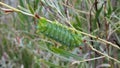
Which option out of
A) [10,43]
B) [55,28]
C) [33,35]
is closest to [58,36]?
[55,28]

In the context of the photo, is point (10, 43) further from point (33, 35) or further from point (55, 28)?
point (55, 28)

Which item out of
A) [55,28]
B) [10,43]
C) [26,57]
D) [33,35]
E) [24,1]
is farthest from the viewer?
[10,43]

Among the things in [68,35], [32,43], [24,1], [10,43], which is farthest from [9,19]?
[68,35]

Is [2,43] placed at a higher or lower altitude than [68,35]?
higher

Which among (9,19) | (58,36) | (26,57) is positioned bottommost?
(58,36)

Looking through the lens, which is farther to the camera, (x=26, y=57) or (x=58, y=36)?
(x=26, y=57)

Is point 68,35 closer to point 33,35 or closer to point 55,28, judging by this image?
point 55,28

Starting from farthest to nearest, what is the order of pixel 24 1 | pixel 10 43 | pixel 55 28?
pixel 10 43 → pixel 24 1 → pixel 55 28
